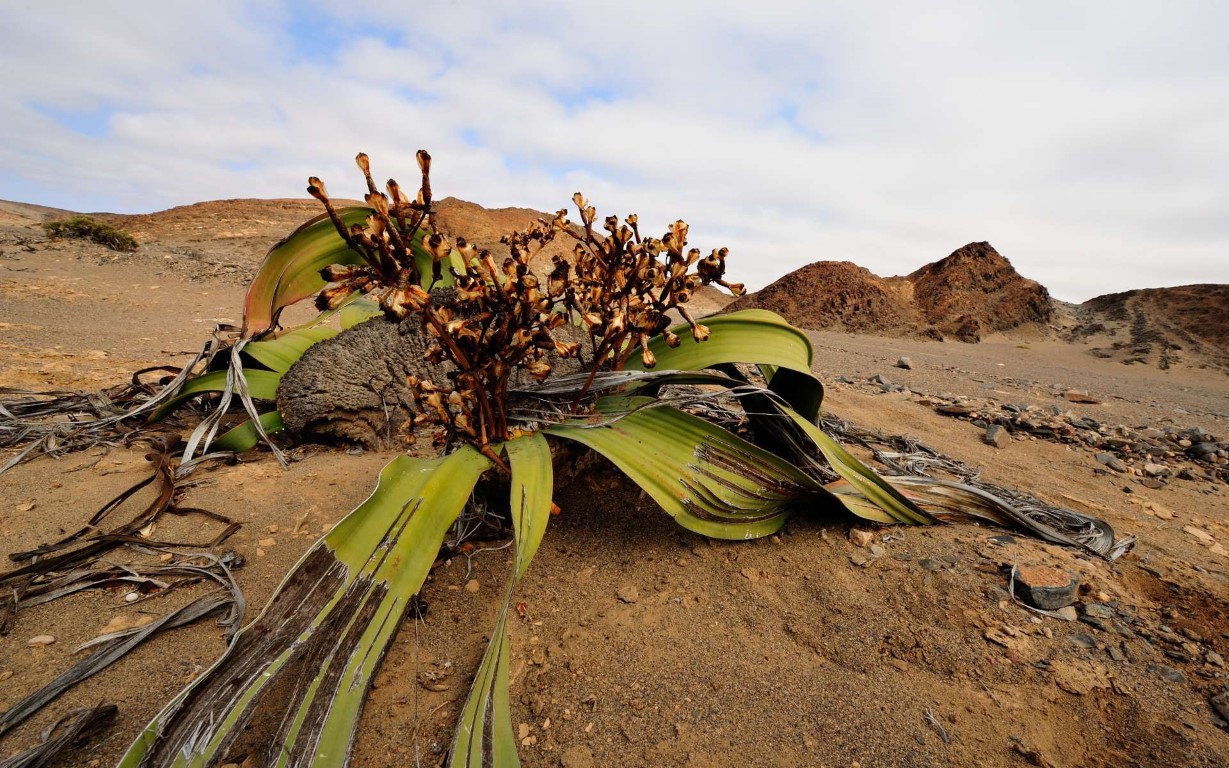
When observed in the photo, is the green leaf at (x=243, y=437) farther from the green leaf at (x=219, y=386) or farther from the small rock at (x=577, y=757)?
the small rock at (x=577, y=757)

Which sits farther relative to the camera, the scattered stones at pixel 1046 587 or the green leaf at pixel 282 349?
the green leaf at pixel 282 349

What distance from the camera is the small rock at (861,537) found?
167 cm

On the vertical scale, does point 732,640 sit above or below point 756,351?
below

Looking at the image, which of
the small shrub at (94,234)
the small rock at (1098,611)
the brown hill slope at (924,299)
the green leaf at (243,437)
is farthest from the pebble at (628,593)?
the small shrub at (94,234)

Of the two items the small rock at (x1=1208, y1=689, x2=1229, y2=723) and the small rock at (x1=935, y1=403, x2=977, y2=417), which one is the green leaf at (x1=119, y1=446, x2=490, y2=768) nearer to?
the small rock at (x1=1208, y1=689, x2=1229, y2=723)

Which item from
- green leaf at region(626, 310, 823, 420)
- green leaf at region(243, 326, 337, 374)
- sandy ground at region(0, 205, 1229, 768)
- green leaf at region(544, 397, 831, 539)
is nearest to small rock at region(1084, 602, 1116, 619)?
sandy ground at region(0, 205, 1229, 768)

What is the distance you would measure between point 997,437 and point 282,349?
3.58 m

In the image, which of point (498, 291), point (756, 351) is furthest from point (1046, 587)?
point (498, 291)

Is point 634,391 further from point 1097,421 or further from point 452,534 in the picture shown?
point 1097,421

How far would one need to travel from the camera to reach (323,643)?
1.09 m

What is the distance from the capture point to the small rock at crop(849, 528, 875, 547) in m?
1.67

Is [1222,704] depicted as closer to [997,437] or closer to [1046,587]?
[1046,587]

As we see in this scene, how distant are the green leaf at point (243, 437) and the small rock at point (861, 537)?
2108 mm

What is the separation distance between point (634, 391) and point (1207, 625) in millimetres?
1539
